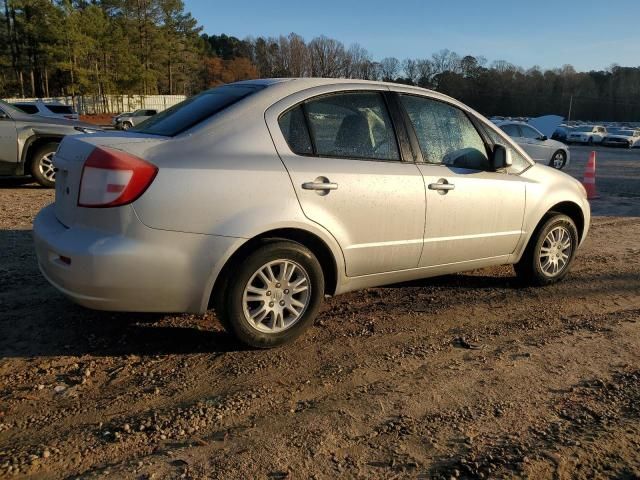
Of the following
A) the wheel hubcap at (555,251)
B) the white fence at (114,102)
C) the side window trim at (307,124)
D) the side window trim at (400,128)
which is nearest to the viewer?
the side window trim at (307,124)

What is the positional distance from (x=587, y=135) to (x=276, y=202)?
137 feet

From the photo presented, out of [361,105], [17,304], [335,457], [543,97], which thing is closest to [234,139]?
[361,105]

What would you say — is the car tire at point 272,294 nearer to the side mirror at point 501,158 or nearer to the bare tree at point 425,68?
the side mirror at point 501,158

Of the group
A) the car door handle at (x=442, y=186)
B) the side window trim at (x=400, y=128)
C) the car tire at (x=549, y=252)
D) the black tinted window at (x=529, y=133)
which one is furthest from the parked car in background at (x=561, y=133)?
the side window trim at (x=400, y=128)

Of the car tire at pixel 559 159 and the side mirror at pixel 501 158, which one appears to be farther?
the car tire at pixel 559 159

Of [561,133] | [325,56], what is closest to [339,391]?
[561,133]

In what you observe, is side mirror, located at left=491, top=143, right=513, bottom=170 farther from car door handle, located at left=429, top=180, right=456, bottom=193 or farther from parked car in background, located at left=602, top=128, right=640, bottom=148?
parked car in background, located at left=602, top=128, right=640, bottom=148

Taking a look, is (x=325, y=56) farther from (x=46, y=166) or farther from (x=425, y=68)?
(x=46, y=166)

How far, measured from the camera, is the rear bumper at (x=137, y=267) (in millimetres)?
2973

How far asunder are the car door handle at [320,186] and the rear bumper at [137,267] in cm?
58

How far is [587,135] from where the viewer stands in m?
39.2

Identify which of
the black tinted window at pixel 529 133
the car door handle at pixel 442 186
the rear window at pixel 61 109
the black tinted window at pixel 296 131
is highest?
the rear window at pixel 61 109

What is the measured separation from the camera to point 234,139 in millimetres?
3287

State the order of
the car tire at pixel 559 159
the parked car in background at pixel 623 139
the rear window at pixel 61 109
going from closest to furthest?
1. the car tire at pixel 559 159
2. the rear window at pixel 61 109
3. the parked car in background at pixel 623 139
